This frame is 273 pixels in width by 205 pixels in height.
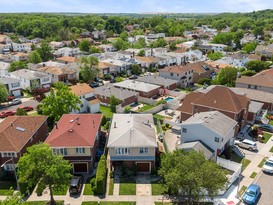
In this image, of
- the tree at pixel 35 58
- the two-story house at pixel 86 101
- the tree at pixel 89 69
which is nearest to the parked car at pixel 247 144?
the two-story house at pixel 86 101

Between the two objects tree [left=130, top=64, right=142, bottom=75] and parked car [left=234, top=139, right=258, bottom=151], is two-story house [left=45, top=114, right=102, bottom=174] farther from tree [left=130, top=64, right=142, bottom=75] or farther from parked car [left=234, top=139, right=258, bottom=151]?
tree [left=130, top=64, right=142, bottom=75]

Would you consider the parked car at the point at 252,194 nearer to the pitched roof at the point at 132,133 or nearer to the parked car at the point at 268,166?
the parked car at the point at 268,166

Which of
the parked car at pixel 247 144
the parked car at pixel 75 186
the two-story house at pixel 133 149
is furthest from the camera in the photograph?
the parked car at pixel 247 144

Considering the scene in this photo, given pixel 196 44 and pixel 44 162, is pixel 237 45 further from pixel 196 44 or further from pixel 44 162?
pixel 44 162

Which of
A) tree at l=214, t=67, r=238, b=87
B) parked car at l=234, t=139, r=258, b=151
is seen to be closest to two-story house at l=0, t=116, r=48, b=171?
parked car at l=234, t=139, r=258, b=151

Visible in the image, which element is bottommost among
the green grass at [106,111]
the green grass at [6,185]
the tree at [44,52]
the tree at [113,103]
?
the green grass at [6,185]

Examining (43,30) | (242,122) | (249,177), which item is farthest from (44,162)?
(43,30)
